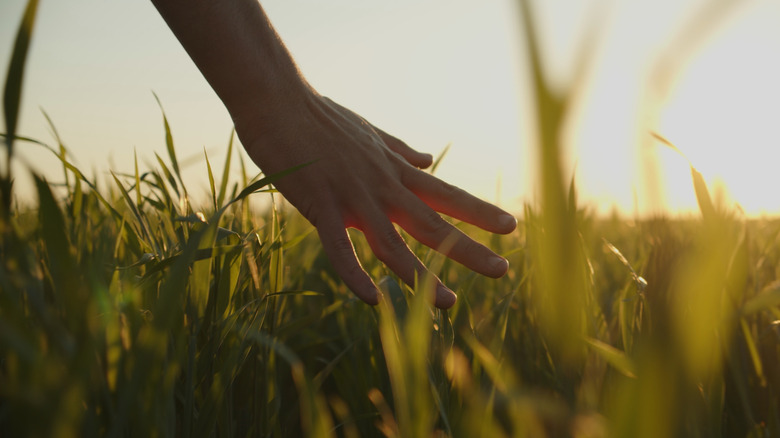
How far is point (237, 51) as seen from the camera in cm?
119

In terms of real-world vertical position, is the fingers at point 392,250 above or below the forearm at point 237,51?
below

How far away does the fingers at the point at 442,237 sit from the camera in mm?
1157

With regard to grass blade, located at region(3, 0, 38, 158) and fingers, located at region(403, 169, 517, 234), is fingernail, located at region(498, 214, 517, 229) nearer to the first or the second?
fingers, located at region(403, 169, 517, 234)

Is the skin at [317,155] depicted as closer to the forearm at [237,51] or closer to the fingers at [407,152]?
the forearm at [237,51]

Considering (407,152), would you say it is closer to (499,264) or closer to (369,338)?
(499,264)

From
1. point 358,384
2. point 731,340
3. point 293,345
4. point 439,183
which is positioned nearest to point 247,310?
point 358,384

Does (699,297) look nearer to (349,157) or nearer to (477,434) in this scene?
(477,434)

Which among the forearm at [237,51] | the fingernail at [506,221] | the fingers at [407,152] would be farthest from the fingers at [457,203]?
the forearm at [237,51]

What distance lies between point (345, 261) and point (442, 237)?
243mm

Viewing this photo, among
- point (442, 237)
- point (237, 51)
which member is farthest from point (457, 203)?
point (237, 51)

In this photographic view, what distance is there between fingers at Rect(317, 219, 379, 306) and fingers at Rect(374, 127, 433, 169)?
1.55ft

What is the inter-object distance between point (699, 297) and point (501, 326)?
55 centimetres

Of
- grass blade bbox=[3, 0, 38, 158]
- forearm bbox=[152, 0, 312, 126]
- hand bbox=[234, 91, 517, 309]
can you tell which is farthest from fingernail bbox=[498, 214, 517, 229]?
grass blade bbox=[3, 0, 38, 158]

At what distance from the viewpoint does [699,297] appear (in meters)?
0.44
